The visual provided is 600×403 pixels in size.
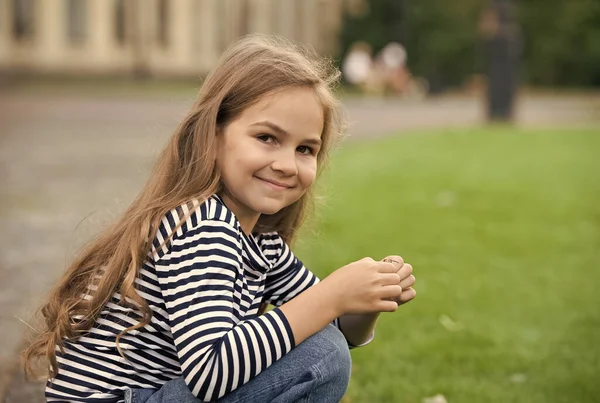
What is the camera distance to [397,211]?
6.24 metres

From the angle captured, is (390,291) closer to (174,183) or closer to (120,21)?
(174,183)

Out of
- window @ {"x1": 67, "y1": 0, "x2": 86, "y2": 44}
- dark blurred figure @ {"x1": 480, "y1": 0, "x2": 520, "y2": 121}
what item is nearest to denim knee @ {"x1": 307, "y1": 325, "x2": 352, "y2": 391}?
dark blurred figure @ {"x1": 480, "y1": 0, "x2": 520, "y2": 121}

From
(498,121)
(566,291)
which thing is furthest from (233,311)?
(498,121)

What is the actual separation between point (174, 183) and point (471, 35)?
43.8m

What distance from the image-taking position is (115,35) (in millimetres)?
29625

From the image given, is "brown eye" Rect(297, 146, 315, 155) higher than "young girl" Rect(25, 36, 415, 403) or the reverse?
higher

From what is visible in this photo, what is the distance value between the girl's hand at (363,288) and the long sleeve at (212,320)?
0.13 m

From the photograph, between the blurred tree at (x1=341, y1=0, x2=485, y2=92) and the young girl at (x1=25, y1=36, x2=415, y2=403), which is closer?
the young girl at (x1=25, y1=36, x2=415, y2=403)

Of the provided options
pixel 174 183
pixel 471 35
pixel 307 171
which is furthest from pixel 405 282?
pixel 471 35

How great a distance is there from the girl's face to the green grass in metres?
0.84

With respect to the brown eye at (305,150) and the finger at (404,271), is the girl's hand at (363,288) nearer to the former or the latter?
the finger at (404,271)

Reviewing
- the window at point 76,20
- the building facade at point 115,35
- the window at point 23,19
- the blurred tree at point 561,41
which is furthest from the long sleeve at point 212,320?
the blurred tree at point 561,41

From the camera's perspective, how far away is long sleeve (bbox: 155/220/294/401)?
73.9 inches

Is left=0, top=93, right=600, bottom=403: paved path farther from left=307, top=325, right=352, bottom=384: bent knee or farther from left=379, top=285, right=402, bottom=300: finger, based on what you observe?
left=379, top=285, right=402, bottom=300: finger
